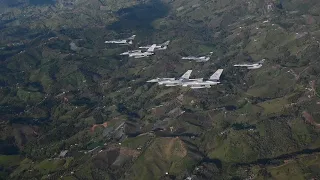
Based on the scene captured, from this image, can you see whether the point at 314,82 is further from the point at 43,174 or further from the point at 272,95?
the point at 43,174

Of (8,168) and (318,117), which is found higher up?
(318,117)

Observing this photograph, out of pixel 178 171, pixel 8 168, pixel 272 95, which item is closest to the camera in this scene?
pixel 178 171

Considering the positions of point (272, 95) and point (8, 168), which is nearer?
point (8, 168)

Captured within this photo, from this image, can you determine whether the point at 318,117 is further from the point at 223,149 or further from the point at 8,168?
the point at 8,168

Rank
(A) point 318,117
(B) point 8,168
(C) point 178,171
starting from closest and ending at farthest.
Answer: (C) point 178,171
(A) point 318,117
(B) point 8,168

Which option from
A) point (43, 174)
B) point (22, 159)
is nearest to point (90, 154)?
point (43, 174)

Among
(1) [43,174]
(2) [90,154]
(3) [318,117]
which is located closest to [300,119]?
(3) [318,117]

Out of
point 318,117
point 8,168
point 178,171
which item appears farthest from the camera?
point 8,168

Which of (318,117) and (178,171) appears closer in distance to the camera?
(178,171)

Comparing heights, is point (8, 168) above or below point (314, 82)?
below
